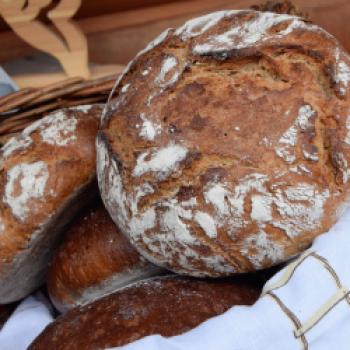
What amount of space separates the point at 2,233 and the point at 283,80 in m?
0.55

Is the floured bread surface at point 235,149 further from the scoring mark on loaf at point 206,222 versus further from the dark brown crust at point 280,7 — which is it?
the dark brown crust at point 280,7

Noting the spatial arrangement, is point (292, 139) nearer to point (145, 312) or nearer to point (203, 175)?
point (203, 175)

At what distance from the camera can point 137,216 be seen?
845 mm

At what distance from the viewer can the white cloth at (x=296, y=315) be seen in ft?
2.27

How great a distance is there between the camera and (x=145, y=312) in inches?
32.4

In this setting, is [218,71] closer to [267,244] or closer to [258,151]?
[258,151]

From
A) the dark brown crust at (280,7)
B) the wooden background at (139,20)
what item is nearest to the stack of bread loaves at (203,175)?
the dark brown crust at (280,7)

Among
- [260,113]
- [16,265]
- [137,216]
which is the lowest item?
[16,265]

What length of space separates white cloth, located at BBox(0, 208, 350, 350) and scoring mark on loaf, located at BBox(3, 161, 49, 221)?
1.24 feet

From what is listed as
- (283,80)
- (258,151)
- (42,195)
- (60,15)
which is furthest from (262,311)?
(60,15)

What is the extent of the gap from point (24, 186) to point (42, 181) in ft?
0.11

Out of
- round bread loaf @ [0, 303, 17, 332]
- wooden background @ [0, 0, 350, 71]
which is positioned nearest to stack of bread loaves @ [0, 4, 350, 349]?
round bread loaf @ [0, 303, 17, 332]

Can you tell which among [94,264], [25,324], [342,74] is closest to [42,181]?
[94,264]

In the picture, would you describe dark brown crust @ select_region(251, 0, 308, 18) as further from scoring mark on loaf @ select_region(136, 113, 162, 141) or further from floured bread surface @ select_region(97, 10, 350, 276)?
scoring mark on loaf @ select_region(136, 113, 162, 141)
